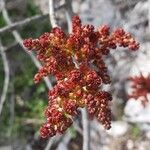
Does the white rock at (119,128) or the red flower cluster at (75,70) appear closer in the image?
the red flower cluster at (75,70)

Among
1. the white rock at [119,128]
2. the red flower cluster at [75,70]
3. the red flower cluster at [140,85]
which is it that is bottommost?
the red flower cluster at [75,70]

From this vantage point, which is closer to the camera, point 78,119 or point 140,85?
point 140,85

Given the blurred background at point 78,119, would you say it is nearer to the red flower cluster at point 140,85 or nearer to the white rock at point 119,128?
the white rock at point 119,128

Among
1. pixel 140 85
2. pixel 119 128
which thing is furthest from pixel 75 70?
pixel 119 128

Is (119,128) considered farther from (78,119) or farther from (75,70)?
(75,70)

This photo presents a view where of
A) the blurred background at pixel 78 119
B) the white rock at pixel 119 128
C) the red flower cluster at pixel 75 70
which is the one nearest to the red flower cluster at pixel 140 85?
the blurred background at pixel 78 119

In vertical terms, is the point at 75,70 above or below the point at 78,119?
below

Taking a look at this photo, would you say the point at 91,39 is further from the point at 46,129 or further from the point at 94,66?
the point at 46,129

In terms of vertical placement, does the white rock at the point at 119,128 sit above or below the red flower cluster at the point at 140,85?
above

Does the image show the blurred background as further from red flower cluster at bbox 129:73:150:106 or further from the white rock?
red flower cluster at bbox 129:73:150:106
